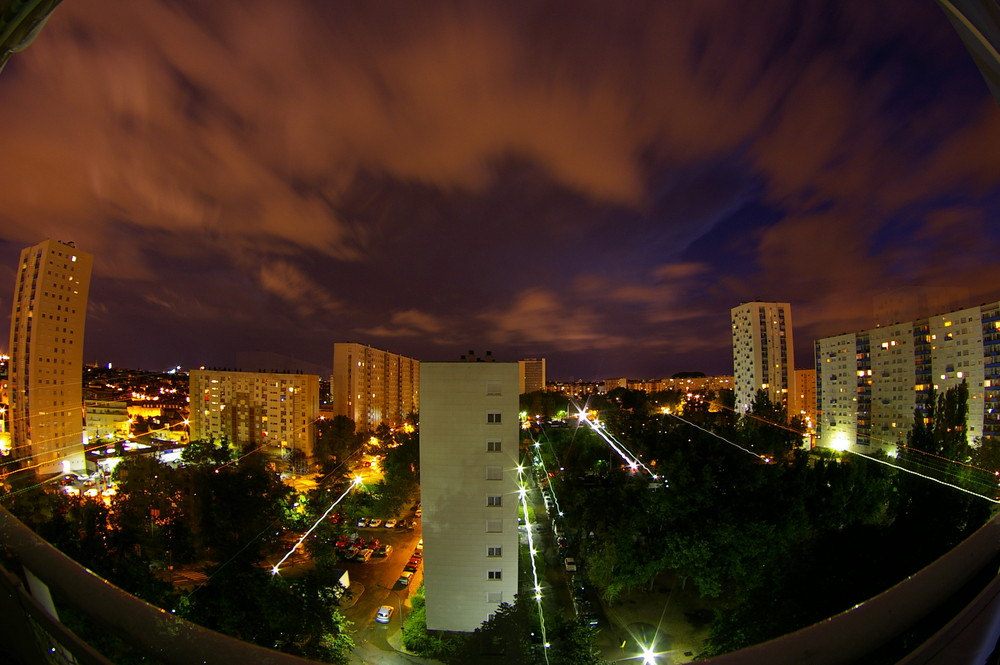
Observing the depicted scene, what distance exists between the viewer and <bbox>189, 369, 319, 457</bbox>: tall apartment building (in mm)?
25172

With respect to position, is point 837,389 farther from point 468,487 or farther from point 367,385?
point 367,385

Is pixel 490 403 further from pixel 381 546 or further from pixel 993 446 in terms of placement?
pixel 993 446

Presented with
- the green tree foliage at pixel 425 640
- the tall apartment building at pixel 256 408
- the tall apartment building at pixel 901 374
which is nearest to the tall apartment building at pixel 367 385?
the tall apartment building at pixel 256 408

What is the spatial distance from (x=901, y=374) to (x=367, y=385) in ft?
101

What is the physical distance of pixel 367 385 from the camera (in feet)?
101

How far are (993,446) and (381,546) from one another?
18967 mm

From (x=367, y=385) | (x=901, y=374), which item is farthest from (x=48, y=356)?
(x=901, y=374)

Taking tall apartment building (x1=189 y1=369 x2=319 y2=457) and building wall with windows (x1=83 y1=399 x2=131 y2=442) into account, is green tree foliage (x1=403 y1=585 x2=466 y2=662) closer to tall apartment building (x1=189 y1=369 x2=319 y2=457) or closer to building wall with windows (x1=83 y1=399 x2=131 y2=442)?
tall apartment building (x1=189 y1=369 x2=319 y2=457)

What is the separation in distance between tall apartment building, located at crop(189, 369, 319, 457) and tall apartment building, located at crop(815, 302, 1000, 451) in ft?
97.2

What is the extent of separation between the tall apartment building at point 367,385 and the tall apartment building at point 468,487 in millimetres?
18027

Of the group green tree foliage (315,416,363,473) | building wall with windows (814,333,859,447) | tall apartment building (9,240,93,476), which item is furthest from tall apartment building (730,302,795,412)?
tall apartment building (9,240,93,476)

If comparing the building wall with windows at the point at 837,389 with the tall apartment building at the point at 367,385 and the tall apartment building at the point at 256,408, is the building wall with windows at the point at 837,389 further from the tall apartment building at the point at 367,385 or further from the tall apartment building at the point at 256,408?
the tall apartment building at the point at 256,408

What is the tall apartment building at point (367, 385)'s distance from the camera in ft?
95.6

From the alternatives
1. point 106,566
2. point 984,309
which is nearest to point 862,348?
point 984,309
